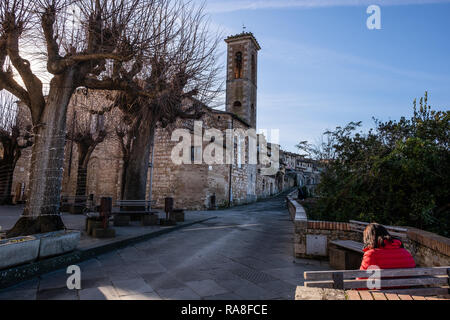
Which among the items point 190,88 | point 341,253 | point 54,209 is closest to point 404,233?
Result: point 341,253

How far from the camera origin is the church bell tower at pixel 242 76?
27031 millimetres

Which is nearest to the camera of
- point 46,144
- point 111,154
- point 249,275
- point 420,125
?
point 249,275

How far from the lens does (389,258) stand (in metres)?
2.63

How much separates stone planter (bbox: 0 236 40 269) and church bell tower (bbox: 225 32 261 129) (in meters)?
23.5

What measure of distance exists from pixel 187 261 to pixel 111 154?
1782 centimetres

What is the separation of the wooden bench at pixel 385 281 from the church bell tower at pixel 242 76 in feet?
79.9

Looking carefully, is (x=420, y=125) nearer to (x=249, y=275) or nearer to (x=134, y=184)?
(x=249, y=275)

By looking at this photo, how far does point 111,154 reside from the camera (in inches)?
811

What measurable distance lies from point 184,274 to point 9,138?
16.3m

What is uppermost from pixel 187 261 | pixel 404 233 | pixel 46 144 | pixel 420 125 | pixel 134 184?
pixel 420 125

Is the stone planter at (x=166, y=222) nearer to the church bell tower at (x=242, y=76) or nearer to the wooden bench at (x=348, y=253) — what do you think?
the wooden bench at (x=348, y=253)
